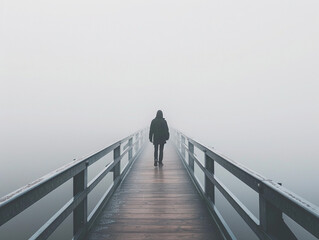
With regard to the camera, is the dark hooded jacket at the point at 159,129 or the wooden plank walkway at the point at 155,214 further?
the dark hooded jacket at the point at 159,129

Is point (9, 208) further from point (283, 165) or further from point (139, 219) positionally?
point (283, 165)

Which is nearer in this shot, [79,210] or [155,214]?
[79,210]

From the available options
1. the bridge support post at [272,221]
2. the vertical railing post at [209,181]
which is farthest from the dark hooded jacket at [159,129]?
the bridge support post at [272,221]

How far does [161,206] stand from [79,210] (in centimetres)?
190

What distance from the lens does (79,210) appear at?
10.7 feet

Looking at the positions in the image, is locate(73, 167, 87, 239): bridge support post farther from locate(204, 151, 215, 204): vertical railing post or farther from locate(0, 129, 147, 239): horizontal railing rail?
locate(204, 151, 215, 204): vertical railing post

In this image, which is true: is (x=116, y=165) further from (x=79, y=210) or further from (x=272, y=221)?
(x=272, y=221)

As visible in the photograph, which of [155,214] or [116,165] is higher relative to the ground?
[116,165]

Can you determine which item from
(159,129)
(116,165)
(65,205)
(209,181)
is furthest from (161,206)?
(159,129)

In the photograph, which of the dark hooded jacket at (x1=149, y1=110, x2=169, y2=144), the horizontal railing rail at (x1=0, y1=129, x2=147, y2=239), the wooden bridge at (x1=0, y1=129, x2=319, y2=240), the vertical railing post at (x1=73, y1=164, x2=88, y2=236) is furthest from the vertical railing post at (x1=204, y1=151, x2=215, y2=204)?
the dark hooded jacket at (x1=149, y1=110, x2=169, y2=144)

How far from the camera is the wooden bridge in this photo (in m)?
1.82

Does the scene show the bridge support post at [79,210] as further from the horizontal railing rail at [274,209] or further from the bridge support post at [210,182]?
the bridge support post at [210,182]

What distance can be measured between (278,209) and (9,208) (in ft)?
6.13

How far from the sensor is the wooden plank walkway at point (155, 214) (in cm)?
354
